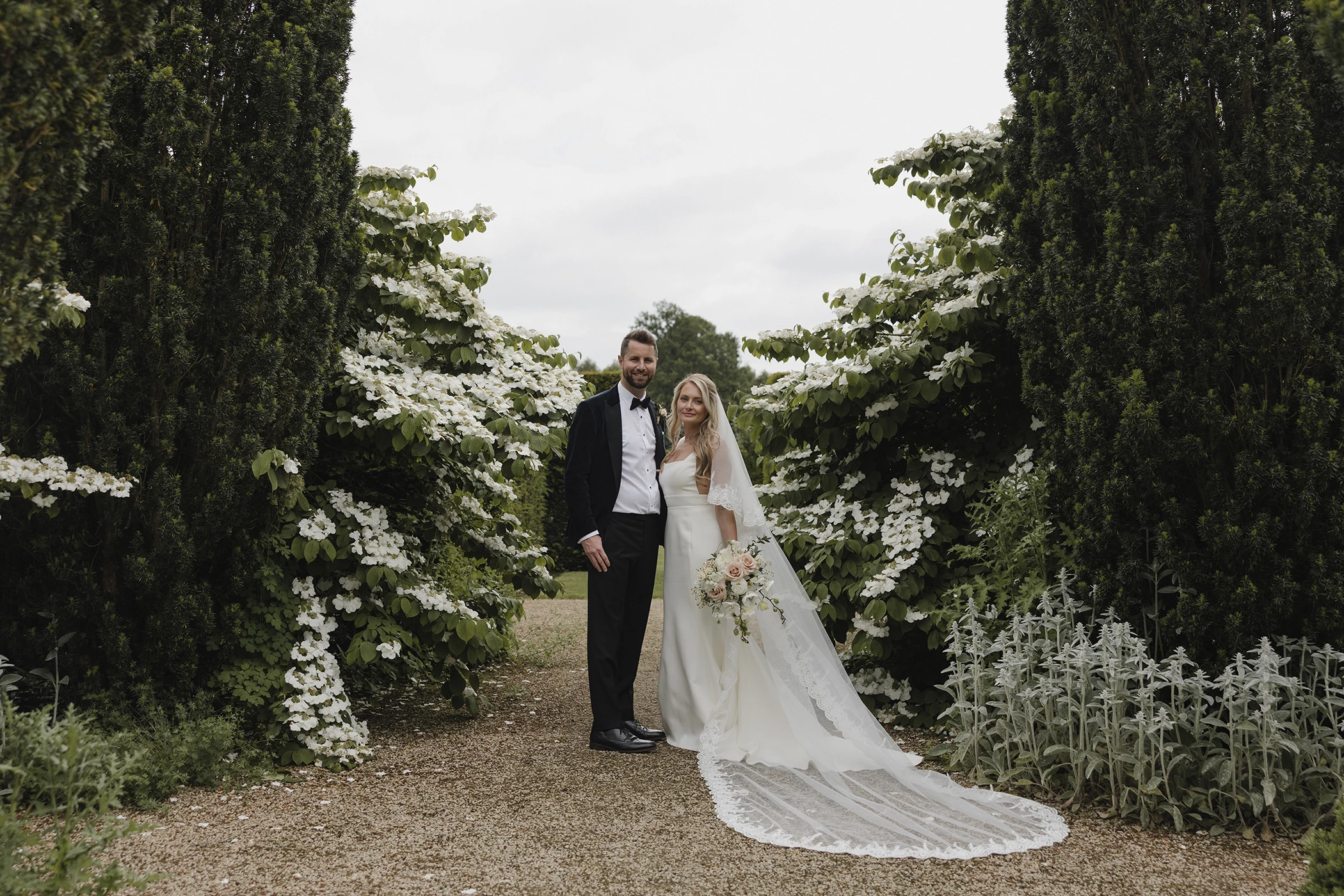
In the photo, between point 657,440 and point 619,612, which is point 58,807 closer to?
point 619,612

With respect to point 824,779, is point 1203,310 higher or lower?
higher

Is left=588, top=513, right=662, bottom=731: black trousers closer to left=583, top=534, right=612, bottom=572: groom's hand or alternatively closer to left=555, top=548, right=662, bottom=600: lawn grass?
left=583, top=534, right=612, bottom=572: groom's hand

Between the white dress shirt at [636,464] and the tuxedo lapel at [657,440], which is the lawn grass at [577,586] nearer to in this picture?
the tuxedo lapel at [657,440]

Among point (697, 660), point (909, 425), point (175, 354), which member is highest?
point (909, 425)

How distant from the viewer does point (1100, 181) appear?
367 cm

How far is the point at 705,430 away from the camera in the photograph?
4.61 m

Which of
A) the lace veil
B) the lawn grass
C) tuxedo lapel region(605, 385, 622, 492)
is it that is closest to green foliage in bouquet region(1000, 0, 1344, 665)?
the lace veil

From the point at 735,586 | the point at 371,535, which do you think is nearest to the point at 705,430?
the point at 735,586

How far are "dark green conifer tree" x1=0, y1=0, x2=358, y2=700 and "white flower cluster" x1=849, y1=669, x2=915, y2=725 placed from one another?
335 cm

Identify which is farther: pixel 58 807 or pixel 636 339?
pixel 636 339

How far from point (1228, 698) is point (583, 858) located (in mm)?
2392

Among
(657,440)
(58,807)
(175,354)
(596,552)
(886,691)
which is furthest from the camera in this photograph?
(886,691)

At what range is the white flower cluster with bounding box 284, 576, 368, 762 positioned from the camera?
389 centimetres

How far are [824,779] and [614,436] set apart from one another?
76.4 inches
